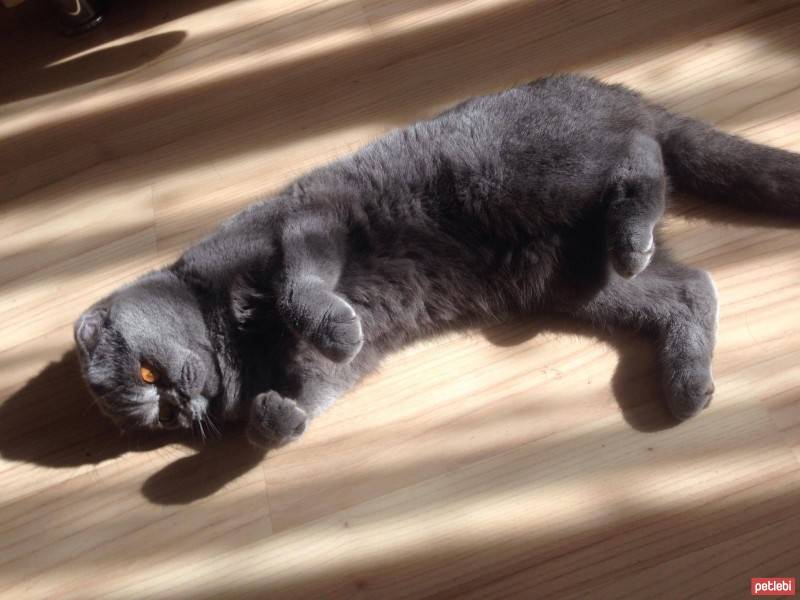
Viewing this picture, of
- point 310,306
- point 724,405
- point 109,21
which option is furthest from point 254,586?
point 109,21

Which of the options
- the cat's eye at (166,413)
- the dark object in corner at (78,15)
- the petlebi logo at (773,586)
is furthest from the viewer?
the dark object in corner at (78,15)

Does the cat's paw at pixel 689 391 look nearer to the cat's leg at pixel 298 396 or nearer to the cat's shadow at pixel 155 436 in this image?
the cat's shadow at pixel 155 436

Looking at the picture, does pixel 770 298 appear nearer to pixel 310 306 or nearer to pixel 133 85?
pixel 310 306

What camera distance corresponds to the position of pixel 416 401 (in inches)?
54.4

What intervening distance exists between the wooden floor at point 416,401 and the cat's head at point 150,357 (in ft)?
0.46

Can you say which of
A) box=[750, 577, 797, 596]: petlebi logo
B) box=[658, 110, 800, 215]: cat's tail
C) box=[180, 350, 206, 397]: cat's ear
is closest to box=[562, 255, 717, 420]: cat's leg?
box=[658, 110, 800, 215]: cat's tail

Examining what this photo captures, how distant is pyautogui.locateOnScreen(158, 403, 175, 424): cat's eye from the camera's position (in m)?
1.32

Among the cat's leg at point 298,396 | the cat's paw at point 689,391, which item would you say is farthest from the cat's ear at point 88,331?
the cat's paw at point 689,391

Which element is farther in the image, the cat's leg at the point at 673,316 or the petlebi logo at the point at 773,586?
the cat's leg at the point at 673,316

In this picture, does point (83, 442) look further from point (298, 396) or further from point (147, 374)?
point (298, 396)

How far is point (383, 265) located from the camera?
53.7 inches

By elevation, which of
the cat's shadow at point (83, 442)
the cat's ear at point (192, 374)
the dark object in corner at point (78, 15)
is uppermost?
the dark object in corner at point (78, 15)

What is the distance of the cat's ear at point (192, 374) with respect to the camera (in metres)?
1.28

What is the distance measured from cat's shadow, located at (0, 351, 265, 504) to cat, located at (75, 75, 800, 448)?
70 mm
